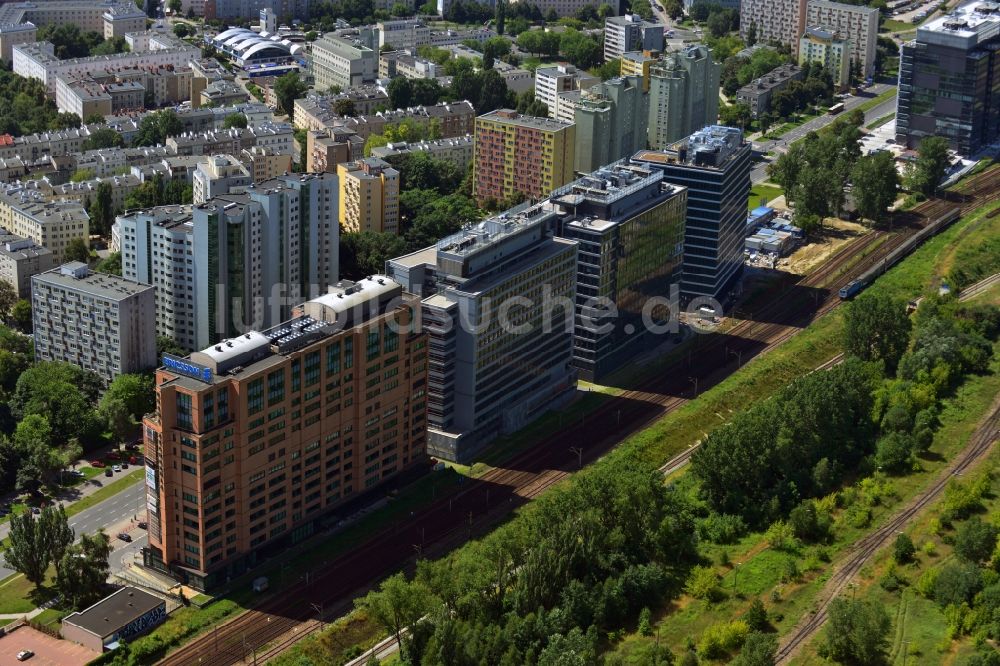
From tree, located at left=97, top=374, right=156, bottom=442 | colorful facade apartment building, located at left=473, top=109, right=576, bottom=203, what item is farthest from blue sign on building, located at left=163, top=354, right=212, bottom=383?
colorful facade apartment building, located at left=473, top=109, right=576, bottom=203

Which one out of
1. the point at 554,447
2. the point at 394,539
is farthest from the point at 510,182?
the point at 394,539

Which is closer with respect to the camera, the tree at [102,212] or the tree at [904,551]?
the tree at [904,551]

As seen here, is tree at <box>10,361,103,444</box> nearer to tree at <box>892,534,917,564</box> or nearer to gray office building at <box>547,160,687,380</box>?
gray office building at <box>547,160,687,380</box>

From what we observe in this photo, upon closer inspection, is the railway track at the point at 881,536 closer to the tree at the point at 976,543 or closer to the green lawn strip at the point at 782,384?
the green lawn strip at the point at 782,384

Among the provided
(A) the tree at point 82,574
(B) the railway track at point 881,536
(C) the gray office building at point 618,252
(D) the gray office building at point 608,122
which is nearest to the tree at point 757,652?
(B) the railway track at point 881,536

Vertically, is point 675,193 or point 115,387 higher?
point 675,193

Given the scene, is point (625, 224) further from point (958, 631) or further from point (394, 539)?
point (958, 631)
